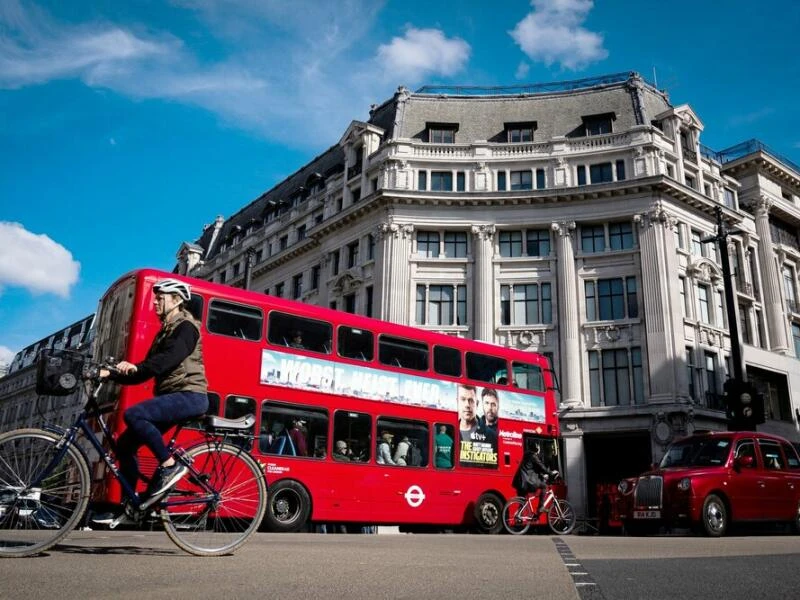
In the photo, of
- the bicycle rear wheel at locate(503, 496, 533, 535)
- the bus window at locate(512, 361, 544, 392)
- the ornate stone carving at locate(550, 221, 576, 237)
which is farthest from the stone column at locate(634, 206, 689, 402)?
the bicycle rear wheel at locate(503, 496, 533, 535)

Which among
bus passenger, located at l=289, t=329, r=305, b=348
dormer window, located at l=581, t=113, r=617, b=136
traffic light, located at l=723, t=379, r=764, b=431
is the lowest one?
traffic light, located at l=723, t=379, r=764, b=431

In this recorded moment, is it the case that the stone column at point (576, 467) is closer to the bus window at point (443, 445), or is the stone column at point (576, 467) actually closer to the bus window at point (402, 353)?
the bus window at point (443, 445)

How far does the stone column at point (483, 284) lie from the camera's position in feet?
109

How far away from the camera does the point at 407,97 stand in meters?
40.2

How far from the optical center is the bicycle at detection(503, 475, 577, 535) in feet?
47.4

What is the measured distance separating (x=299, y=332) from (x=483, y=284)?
21.1 m

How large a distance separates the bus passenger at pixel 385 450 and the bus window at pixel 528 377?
401cm

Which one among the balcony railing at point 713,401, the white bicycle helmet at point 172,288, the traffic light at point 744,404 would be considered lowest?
the white bicycle helmet at point 172,288

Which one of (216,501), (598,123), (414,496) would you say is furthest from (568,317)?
(216,501)

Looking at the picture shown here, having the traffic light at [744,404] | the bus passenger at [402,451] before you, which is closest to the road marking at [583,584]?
the bus passenger at [402,451]

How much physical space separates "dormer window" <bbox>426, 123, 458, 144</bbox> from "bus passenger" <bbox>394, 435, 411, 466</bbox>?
84.0 feet

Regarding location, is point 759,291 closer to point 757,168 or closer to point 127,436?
point 757,168

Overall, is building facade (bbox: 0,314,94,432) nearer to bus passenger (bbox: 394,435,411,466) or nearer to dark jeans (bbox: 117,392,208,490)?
bus passenger (bbox: 394,435,411,466)

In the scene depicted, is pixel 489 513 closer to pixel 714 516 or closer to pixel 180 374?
pixel 714 516
